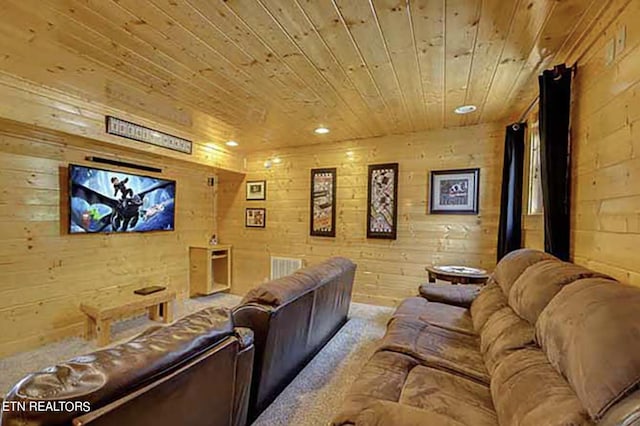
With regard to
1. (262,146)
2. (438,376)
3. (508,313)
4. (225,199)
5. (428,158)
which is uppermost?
(262,146)

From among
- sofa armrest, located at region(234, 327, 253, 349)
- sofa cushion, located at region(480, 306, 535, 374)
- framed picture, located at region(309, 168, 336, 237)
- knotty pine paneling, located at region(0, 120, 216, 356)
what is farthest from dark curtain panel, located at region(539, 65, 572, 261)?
knotty pine paneling, located at region(0, 120, 216, 356)

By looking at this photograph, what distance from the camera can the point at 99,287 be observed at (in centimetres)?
364

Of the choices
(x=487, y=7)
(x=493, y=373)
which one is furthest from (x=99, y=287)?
(x=487, y=7)

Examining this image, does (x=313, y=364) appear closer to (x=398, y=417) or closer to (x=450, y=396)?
(x=450, y=396)

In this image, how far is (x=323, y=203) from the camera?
15.2 feet

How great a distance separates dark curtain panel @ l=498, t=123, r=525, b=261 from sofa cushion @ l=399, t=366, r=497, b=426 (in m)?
2.32

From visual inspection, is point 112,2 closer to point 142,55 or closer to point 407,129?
point 142,55

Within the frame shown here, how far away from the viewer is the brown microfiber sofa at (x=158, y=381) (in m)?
0.80

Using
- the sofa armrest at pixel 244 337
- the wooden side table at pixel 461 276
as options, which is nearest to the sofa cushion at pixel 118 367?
the sofa armrest at pixel 244 337

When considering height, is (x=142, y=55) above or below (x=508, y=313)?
above

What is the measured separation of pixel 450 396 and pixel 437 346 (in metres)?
0.51

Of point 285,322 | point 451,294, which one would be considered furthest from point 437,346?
point 451,294

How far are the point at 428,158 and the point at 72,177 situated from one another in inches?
158

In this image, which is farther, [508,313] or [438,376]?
[508,313]
